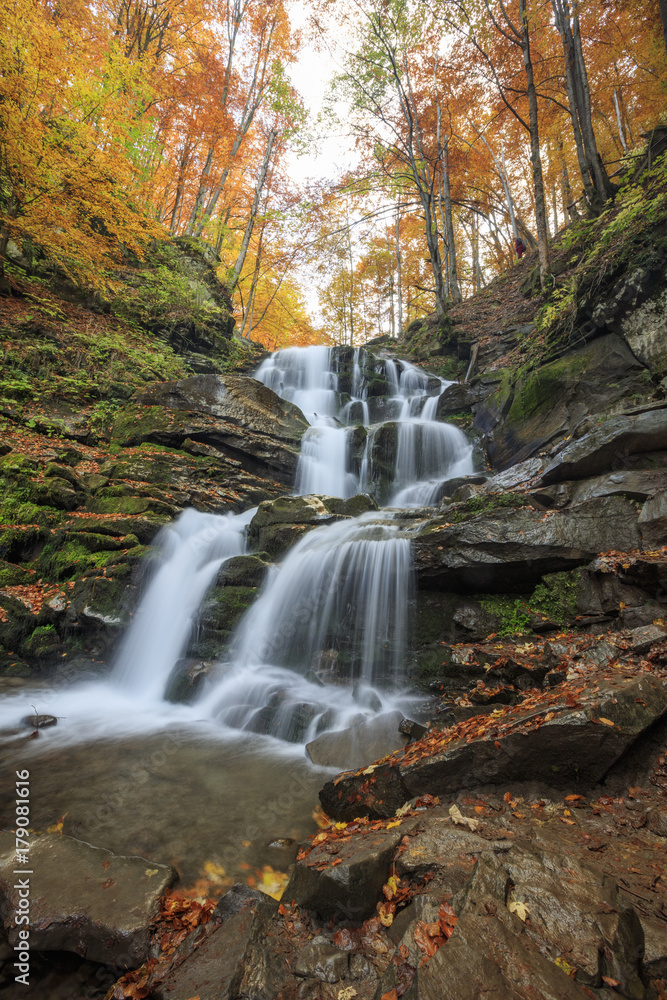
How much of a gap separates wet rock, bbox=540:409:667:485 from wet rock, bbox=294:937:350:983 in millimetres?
5936

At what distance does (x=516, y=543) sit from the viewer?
5.42m

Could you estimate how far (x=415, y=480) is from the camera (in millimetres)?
11562

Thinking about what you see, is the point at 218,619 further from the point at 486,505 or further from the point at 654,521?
the point at 654,521

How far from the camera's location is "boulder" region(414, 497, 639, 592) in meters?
5.13

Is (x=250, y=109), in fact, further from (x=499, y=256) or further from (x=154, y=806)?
(x=154, y=806)

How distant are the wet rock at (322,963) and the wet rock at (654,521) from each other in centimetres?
492

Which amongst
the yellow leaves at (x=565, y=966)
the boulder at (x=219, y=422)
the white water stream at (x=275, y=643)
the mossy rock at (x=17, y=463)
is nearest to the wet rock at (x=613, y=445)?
the white water stream at (x=275, y=643)

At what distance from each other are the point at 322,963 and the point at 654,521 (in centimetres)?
518

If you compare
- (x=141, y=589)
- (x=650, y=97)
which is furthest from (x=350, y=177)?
(x=141, y=589)

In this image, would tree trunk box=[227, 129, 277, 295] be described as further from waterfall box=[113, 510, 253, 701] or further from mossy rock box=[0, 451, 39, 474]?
waterfall box=[113, 510, 253, 701]

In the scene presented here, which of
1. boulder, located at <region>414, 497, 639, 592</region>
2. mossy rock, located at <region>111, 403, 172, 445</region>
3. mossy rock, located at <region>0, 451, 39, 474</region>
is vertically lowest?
boulder, located at <region>414, 497, 639, 592</region>

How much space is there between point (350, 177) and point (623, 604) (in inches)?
758

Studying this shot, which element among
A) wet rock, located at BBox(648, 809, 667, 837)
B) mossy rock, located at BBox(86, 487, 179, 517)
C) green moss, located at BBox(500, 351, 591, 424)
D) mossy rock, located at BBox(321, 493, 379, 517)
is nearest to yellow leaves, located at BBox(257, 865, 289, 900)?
wet rock, located at BBox(648, 809, 667, 837)

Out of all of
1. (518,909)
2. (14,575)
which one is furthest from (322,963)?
(14,575)
